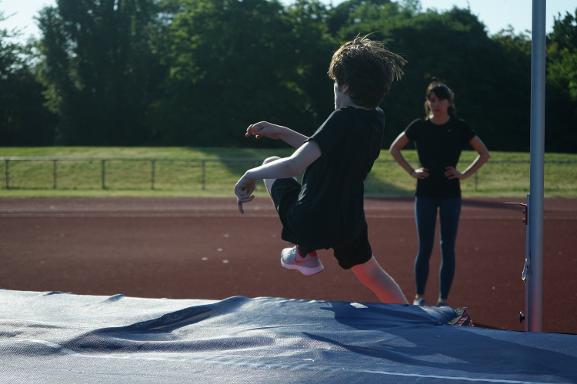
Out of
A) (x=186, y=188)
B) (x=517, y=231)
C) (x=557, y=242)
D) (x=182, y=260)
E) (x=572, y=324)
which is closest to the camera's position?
(x=572, y=324)

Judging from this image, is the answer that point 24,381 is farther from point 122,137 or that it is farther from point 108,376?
point 122,137

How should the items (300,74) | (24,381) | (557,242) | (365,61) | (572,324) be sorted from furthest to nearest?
(300,74), (557,242), (572,324), (365,61), (24,381)

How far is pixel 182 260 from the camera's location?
9.37 meters

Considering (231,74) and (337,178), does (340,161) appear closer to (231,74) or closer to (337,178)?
(337,178)

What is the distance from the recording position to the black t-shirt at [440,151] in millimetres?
5910

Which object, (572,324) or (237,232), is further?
(237,232)

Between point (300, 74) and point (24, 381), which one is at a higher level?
point (300, 74)

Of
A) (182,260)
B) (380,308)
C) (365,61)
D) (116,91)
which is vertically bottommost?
(182,260)

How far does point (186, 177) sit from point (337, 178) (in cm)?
1997

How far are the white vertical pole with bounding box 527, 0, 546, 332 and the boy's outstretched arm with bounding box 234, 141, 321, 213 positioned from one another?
1.33 metres

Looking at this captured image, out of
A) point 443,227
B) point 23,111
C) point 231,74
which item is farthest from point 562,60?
point 23,111

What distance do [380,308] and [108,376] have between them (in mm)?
1425

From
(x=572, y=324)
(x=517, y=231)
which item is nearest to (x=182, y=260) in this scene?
(x=572, y=324)


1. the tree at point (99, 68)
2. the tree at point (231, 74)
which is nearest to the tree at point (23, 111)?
the tree at point (99, 68)
